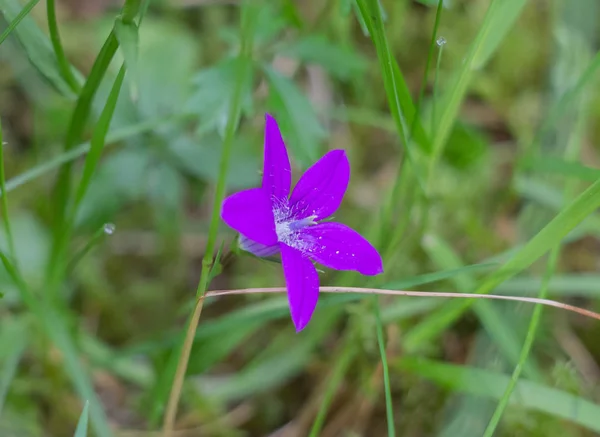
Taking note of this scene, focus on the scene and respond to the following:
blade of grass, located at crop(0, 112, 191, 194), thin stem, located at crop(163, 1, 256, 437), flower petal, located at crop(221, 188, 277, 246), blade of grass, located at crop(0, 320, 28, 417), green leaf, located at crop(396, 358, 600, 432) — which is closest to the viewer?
flower petal, located at crop(221, 188, 277, 246)

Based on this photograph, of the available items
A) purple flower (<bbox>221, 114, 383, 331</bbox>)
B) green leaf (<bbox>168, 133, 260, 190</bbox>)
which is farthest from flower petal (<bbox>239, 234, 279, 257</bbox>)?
green leaf (<bbox>168, 133, 260, 190</bbox>)

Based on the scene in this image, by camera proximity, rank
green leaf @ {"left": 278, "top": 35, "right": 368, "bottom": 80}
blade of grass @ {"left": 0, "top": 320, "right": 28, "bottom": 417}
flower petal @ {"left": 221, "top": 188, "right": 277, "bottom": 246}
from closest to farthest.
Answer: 1. flower petal @ {"left": 221, "top": 188, "right": 277, "bottom": 246}
2. blade of grass @ {"left": 0, "top": 320, "right": 28, "bottom": 417}
3. green leaf @ {"left": 278, "top": 35, "right": 368, "bottom": 80}

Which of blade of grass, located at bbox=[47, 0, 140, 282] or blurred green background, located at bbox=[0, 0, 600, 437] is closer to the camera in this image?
blade of grass, located at bbox=[47, 0, 140, 282]

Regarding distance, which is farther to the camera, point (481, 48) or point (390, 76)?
point (481, 48)

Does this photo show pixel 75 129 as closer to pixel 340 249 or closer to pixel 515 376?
pixel 340 249

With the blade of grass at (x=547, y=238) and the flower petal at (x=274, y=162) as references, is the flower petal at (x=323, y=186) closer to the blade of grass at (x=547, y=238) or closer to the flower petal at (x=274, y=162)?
the flower petal at (x=274, y=162)

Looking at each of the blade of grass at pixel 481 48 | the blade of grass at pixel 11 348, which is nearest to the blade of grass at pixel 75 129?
the blade of grass at pixel 11 348

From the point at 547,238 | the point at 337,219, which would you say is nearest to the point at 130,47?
the point at 547,238

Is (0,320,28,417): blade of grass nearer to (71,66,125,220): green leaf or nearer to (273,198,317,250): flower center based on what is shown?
(71,66,125,220): green leaf
